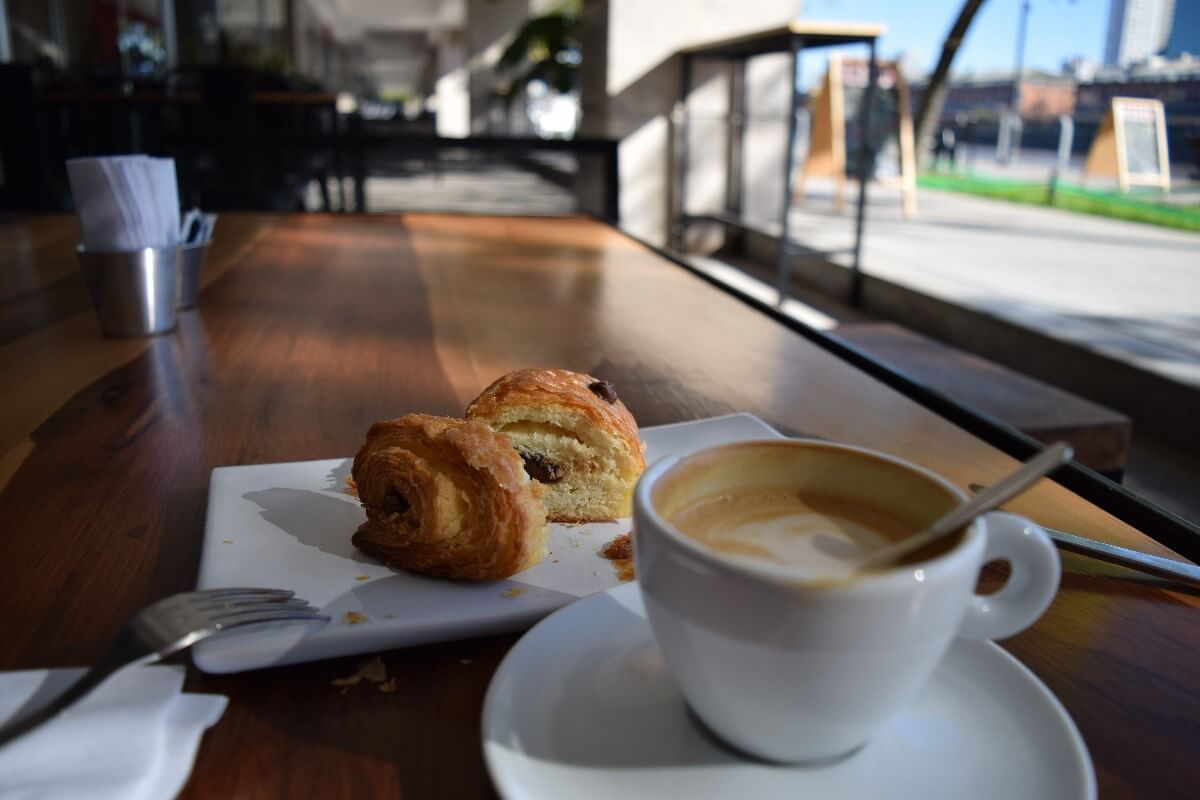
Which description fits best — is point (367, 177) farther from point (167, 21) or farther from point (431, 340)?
point (167, 21)

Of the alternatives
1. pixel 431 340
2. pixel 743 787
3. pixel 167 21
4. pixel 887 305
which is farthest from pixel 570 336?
pixel 167 21

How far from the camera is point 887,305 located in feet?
16.6

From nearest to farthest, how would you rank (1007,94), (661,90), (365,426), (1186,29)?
(365,426)
(1186,29)
(661,90)
(1007,94)

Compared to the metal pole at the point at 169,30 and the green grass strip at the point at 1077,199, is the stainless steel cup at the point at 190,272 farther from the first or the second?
the metal pole at the point at 169,30

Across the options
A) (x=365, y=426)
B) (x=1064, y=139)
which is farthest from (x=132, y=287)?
(x=1064, y=139)

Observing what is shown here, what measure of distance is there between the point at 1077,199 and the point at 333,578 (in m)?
7.44

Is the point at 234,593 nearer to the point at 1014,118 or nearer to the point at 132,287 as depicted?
the point at 132,287

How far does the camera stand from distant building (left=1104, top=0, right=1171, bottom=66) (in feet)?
13.8

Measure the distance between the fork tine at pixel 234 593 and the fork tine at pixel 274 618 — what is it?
2 cm

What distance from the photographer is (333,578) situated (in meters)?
0.58

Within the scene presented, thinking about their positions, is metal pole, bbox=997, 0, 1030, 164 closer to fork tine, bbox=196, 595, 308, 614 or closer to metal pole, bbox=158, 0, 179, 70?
fork tine, bbox=196, 595, 308, 614

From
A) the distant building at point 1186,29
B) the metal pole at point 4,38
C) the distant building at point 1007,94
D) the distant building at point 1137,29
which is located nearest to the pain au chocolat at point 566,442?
the distant building at point 1186,29

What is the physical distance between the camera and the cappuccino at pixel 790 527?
45 cm

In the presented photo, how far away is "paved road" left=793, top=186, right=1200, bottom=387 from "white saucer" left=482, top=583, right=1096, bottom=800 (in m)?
3.10
